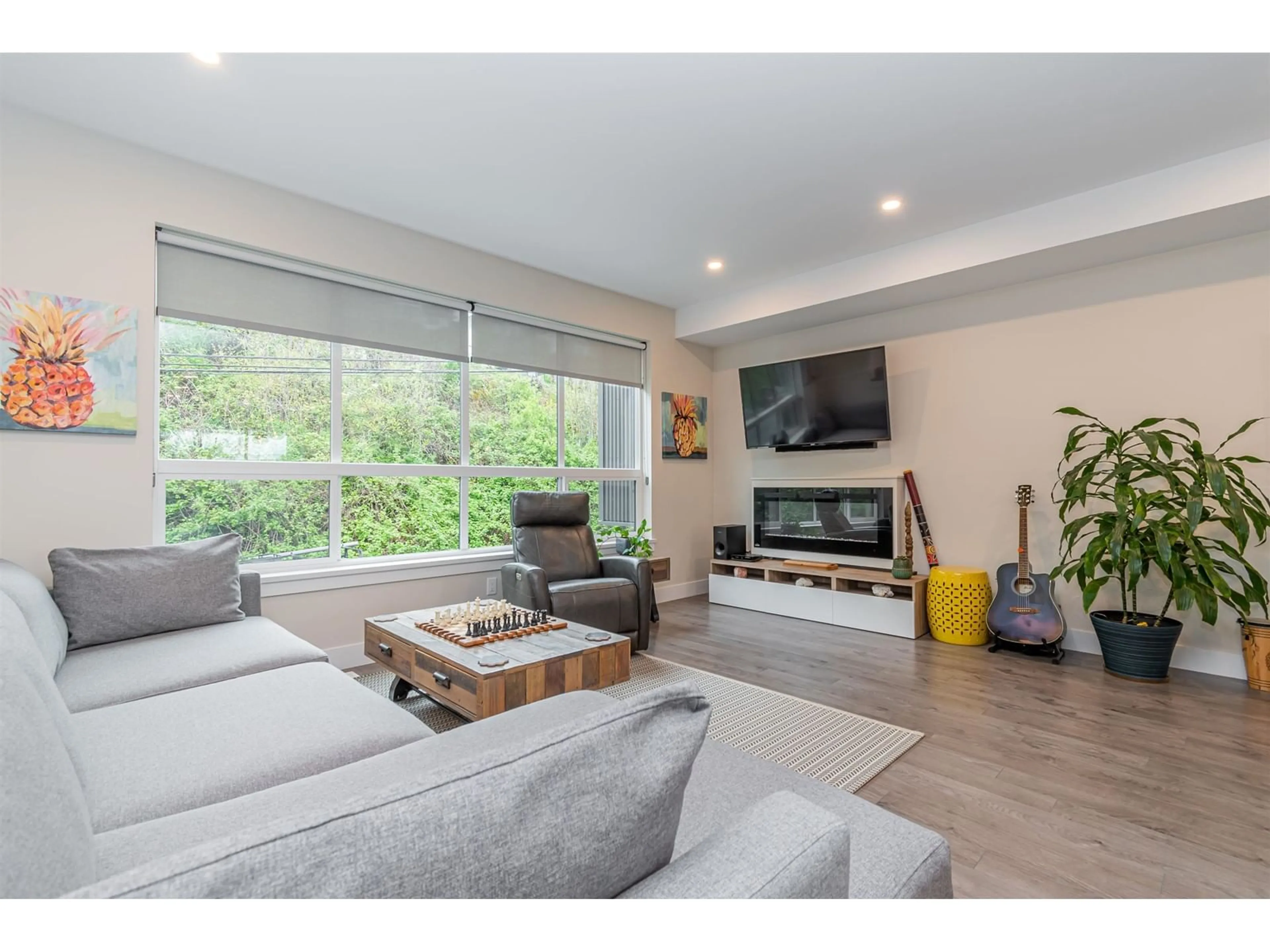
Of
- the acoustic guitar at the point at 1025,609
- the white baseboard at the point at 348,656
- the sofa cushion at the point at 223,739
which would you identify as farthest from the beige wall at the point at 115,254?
the acoustic guitar at the point at 1025,609

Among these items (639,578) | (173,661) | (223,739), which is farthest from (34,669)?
(639,578)

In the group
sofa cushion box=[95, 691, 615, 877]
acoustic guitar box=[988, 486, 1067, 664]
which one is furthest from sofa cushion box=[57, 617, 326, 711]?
acoustic guitar box=[988, 486, 1067, 664]

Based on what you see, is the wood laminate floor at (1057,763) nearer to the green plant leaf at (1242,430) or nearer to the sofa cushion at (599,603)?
the sofa cushion at (599,603)

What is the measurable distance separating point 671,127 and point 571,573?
2.55m

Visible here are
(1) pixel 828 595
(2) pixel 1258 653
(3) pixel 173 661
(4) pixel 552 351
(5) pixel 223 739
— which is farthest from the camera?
(4) pixel 552 351

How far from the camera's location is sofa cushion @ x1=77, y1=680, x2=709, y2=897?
1.33 feet

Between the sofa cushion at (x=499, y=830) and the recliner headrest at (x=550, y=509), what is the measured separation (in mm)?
3364

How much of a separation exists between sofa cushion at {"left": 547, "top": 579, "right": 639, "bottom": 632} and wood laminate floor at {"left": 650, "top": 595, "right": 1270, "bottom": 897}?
1.01 ft

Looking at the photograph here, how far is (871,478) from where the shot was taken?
4.48 m

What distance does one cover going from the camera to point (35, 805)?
2.08 feet

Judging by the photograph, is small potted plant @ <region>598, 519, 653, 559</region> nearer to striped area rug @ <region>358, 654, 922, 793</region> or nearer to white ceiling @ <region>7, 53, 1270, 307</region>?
striped area rug @ <region>358, 654, 922, 793</region>

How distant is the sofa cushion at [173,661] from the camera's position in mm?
1793

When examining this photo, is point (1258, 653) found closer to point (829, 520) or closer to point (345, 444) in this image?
point (829, 520)
